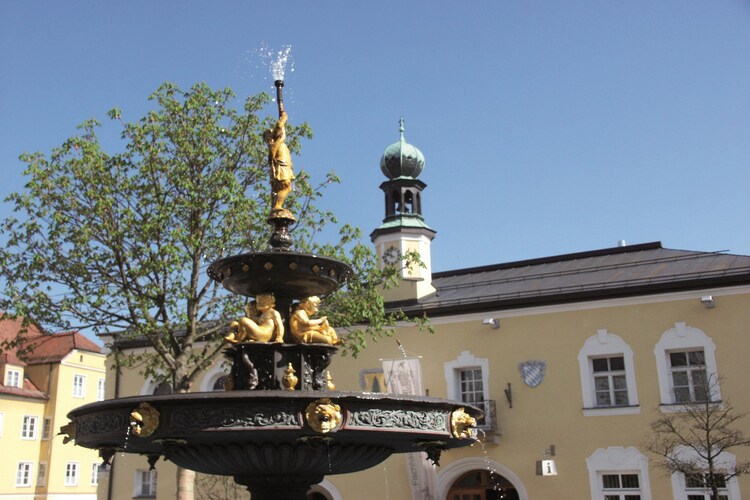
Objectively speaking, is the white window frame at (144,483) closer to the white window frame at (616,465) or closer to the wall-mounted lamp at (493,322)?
the wall-mounted lamp at (493,322)

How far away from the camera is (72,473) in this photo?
42.3 metres

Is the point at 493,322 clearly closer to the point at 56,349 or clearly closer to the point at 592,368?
the point at 592,368

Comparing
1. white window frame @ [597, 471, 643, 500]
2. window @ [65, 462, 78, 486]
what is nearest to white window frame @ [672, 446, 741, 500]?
white window frame @ [597, 471, 643, 500]

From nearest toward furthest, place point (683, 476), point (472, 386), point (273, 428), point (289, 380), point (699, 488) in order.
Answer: point (273, 428) < point (289, 380) < point (699, 488) < point (683, 476) < point (472, 386)

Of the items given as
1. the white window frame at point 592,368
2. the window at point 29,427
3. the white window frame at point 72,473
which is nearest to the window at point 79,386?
the window at point 29,427

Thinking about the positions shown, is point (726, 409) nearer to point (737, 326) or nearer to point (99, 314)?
point (737, 326)

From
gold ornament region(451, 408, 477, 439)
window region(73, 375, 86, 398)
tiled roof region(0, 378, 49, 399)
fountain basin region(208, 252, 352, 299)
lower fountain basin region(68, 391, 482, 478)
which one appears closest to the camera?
lower fountain basin region(68, 391, 482, 478)

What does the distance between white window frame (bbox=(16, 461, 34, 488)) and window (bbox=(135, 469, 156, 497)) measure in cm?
1598

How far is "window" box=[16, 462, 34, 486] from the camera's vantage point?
39344 millimetres

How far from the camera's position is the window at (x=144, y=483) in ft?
87.7

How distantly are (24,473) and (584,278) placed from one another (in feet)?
103

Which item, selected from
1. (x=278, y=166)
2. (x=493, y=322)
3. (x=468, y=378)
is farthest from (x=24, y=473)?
(x=278, y=166)

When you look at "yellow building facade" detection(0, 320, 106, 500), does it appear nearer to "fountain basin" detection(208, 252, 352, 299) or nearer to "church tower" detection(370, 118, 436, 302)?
"church tower" detection(370, 118, 436, 302)

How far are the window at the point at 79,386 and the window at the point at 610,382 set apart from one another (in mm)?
32032
